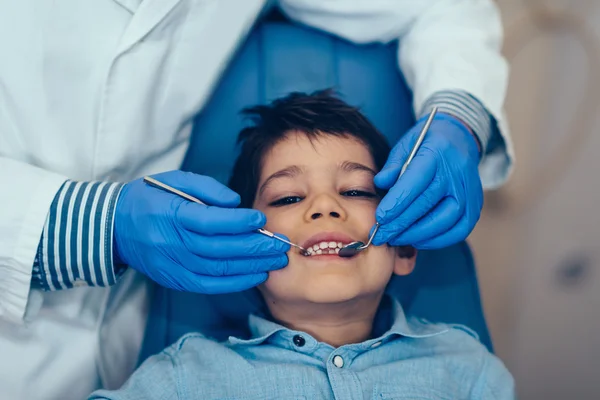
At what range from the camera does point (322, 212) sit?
0.98 metres

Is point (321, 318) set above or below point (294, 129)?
below

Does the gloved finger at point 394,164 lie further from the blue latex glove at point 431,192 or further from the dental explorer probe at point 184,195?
the dental explorer probe at point 184,195

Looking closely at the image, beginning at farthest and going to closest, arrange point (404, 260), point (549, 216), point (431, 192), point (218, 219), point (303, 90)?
point (549, 216) < point (303, 90) < point (404, 260) < point (431, 192) < point (218, 219)

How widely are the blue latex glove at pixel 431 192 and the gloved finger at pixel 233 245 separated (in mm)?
167

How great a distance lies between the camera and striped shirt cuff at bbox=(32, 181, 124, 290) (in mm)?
950

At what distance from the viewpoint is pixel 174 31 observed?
1109mm

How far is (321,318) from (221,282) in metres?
0.18

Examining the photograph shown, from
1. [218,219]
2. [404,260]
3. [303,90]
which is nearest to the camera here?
[218,219]

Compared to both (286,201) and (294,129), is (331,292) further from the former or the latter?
(294,129)

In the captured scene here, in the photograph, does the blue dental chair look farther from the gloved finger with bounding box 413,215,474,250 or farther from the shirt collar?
the gloved finger with bounding box 413,215,474,250

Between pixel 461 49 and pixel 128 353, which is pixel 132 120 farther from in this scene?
pixel 461 49

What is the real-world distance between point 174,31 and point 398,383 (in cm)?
70

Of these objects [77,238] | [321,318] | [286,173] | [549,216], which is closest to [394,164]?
[286,173]

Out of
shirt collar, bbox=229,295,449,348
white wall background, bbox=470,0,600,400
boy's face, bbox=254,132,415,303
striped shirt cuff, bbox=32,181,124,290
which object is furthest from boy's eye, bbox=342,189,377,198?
white wall background, bbox=470,0,600,400
